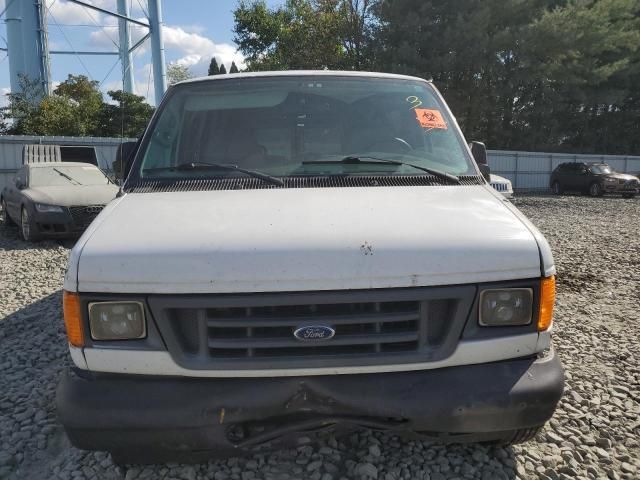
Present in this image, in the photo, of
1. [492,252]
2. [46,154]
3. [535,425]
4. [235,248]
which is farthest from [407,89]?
[46,154]

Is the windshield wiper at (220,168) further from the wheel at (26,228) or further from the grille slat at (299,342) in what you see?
the wheel at (26,228)

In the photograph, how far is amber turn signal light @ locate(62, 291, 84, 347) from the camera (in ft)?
6.87

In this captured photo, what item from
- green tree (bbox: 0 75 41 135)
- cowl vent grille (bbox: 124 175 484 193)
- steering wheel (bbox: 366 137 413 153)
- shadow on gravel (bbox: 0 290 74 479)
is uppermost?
green tree (bbox: 0 75 41 135)

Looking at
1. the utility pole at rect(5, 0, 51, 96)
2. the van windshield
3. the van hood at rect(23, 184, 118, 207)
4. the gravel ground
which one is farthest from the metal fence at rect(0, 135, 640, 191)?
the van windshield

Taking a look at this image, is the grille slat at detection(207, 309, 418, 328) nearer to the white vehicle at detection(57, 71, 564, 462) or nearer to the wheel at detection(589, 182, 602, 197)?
the white vehicle at detection(57, 71, 564, 462)

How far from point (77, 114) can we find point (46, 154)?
45.8ft

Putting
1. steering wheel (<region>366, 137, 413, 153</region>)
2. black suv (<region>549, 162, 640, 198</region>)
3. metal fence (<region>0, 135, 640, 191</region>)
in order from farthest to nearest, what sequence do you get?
black suv (<region>549, 162, 640, 198</region>), metal fence (<region>0, 135, 640, 191</region>), steering wheel (<region>366, 137, 413, 153</region>)

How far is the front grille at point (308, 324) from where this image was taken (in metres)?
2.04

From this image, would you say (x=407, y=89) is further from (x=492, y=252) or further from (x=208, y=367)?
(x=208, y=367)

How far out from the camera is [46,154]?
14430 mm

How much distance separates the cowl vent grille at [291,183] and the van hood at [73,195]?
267 inches

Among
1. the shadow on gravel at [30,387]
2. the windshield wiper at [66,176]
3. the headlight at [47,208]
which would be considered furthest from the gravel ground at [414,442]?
the windshield wiper at [66,176]

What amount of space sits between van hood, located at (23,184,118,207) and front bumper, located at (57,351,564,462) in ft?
25.2

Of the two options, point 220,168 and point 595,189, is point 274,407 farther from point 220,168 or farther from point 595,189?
point 595,189
